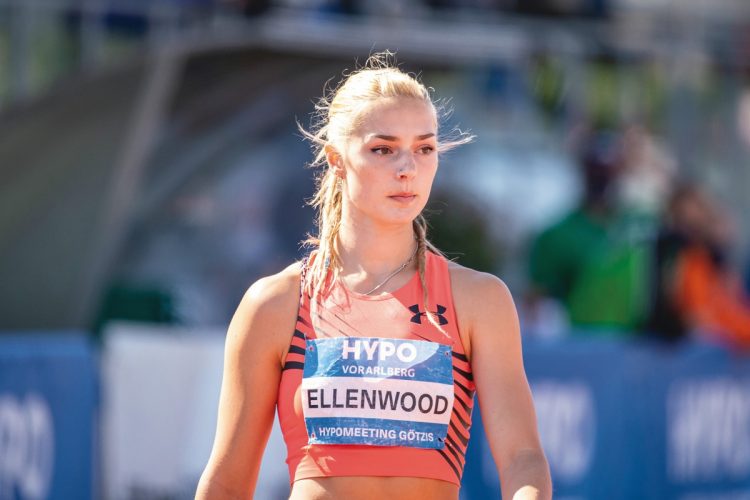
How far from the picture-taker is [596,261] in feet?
30.5

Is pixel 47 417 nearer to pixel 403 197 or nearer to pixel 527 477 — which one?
pixel 403 197

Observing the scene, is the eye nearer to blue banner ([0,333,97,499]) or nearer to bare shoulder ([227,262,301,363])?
bare shoulder ([227,262,301,363])

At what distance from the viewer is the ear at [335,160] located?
3.42 m

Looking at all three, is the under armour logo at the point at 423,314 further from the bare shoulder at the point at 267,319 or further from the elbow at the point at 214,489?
the elbow at the point at 214,489

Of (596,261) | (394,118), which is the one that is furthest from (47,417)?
(394,118)

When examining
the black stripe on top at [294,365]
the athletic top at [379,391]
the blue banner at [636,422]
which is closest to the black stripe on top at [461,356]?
the athletic top at [379,391]

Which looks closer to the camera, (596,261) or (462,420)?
(462,420)

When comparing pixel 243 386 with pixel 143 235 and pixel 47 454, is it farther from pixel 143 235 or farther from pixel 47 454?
pixel 143 235

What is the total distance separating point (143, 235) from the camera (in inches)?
472

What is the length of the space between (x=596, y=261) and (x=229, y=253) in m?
4.26

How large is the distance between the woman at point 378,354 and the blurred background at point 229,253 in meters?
3.70

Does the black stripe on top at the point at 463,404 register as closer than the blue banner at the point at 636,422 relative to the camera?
Yes

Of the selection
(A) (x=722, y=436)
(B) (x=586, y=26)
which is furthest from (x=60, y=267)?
(B) (x=586, y=26)

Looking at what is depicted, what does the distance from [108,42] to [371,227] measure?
9.01m
